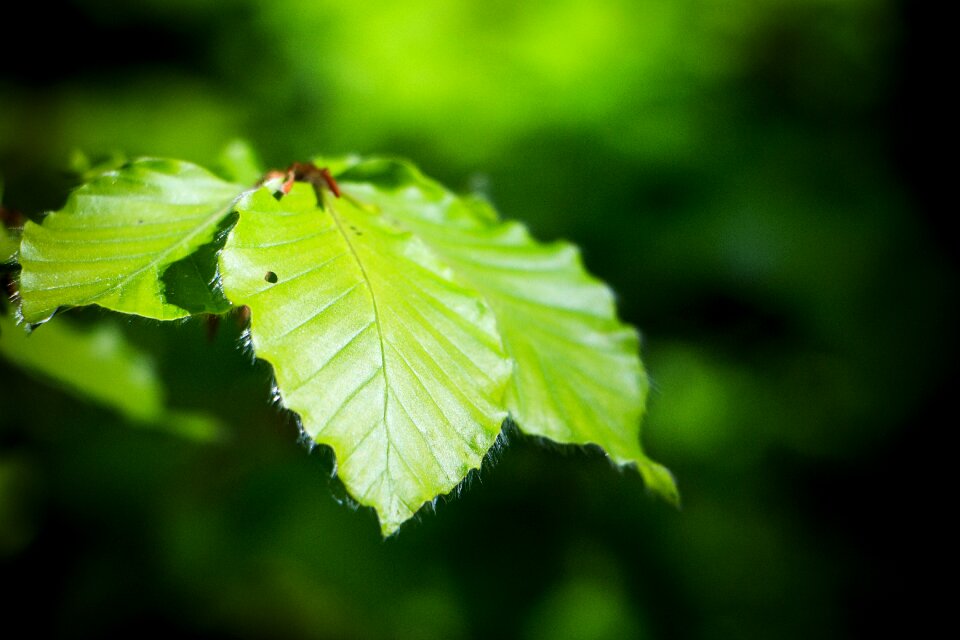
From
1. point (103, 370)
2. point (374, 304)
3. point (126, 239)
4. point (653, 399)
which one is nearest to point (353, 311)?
point (374, 304)

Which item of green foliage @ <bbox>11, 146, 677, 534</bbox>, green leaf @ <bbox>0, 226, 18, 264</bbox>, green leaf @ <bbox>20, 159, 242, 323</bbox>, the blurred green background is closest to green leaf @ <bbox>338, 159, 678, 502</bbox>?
green foliage @ <bbox>11, 146, 677, 534</bbox>

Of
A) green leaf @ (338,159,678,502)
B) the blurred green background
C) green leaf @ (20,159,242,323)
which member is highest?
green leaf @ (20,159,242,323)

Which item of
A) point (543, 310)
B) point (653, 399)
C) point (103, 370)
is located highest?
point (543, 310)

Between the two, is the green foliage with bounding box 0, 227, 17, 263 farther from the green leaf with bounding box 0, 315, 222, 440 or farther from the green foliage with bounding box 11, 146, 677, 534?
the green leaf with bounding box 0, 315, 222, 440

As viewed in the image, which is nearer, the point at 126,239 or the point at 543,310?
the point at 126,239

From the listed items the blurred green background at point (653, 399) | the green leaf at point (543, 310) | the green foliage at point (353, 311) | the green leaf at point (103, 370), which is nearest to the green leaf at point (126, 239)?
the green foliage at point (353, 311)

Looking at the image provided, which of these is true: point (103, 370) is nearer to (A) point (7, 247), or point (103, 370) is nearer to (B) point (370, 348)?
(A) point (7, 247)

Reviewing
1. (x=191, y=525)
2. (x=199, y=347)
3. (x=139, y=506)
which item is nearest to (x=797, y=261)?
(x=199, y=347)
